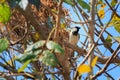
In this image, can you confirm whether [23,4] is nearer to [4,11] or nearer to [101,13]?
[4,11]

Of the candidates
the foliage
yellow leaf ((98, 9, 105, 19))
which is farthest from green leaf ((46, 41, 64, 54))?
yellow leaf ((98, 9, 105, 19))

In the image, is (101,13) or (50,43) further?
(101,13)

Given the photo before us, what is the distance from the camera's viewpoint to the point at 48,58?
799 mm

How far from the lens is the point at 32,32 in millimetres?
1474

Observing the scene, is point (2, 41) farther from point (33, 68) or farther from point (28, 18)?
point (33, 68)

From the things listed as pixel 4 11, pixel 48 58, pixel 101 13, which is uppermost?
pixel 101 13

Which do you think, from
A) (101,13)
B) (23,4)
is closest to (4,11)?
(23,4)

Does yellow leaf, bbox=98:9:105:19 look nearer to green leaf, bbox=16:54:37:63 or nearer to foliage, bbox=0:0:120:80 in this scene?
foliage, bbox=0:0:120:80

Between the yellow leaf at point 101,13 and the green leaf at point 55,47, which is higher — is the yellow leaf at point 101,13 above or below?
above

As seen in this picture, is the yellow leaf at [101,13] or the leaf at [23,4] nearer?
the leaf at [23,4]

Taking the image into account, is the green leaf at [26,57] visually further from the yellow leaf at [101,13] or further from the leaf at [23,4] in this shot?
the yellow leaf at [101,13]

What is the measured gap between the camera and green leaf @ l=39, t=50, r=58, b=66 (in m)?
0.78

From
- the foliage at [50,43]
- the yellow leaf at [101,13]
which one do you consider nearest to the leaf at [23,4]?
the foliage at [50,43]

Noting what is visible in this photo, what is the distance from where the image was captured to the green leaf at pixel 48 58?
0.78 metres
